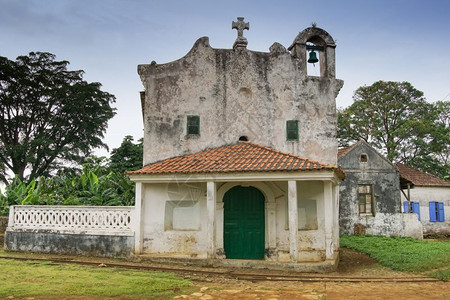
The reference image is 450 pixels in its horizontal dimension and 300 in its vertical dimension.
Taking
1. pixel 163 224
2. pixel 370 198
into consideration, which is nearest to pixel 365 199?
pixel 370 198

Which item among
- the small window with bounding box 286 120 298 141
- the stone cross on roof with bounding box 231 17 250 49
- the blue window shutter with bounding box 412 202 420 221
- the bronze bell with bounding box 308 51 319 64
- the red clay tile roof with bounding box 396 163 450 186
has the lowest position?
the blue window shutter with bounding box 412 202 420 221

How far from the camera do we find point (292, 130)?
1486cm

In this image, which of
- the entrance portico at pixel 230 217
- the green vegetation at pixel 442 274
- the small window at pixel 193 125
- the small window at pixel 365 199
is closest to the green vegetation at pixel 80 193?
the entrance portico at pixel 230 217

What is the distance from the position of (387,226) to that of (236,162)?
1351cm

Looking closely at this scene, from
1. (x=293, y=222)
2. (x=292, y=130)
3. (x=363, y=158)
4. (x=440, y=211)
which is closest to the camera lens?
(x=293, y=222)

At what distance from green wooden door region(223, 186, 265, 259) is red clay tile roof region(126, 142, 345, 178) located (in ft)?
3.75

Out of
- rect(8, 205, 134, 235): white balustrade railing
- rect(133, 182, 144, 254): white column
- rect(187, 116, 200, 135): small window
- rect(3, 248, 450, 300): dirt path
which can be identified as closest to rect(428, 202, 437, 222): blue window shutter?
rect(3, 248, 450, 300): dirt path

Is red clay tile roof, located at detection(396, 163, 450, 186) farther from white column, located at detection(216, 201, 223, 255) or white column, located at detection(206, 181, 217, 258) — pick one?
white column, located at detection(206, 181, 217, 258)

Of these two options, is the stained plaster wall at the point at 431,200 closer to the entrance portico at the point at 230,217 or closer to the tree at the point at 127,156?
the entrance portico at the point at 230,217

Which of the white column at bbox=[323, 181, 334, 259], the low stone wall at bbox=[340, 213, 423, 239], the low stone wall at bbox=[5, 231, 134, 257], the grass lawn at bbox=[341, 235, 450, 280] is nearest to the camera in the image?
the grass lawn at bbox=[341, 235, 450, 280]

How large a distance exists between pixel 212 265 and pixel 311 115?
631cm

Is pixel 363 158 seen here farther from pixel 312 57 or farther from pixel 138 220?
pixel 138 220

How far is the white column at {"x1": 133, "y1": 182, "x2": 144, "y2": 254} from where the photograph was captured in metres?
12.9

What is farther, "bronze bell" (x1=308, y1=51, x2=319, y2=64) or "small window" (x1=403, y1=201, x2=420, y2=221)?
"small window" (x1=403, y1=201, x2=420, y2=221)
